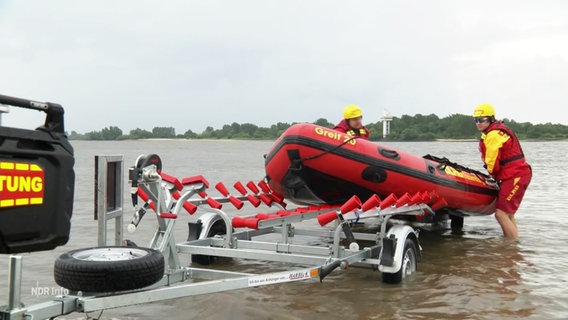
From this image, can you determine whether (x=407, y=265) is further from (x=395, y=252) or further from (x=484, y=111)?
(x=484, y=111)

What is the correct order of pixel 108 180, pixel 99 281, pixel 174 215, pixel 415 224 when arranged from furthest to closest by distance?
pixel 415 224, pixel 174 215, pixel 108 180, pixel 99 281

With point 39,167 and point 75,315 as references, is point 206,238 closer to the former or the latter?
point 75,315

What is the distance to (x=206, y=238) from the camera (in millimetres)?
5457

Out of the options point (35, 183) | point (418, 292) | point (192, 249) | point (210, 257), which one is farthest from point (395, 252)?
point (35, 183)

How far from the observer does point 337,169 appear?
5.74 meters

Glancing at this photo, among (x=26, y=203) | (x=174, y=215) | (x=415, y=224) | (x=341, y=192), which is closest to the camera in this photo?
(x=26, y=203)

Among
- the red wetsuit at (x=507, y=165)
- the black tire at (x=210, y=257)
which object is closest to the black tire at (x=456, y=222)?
the red wetsuit at (x=507, y=165)

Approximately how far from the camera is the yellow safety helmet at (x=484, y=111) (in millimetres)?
7676

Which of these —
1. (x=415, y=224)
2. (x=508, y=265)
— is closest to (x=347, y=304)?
(x=508, y=265)

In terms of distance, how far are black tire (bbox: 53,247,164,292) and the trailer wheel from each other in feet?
8.47

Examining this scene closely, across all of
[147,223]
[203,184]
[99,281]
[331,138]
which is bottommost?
[147,223]

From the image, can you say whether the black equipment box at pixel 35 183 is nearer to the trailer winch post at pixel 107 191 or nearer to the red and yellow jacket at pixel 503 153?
the trailer winch post at pixel 107 191

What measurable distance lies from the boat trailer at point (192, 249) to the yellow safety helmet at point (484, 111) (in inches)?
71.1

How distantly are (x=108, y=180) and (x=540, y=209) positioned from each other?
10879 mm
